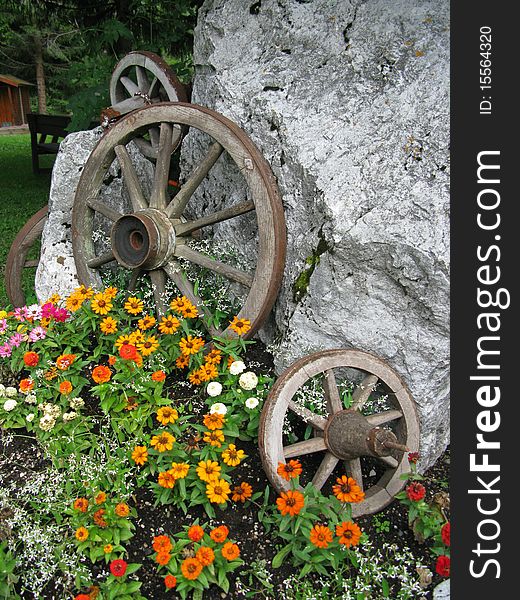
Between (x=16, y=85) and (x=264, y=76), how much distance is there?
24.8 metres

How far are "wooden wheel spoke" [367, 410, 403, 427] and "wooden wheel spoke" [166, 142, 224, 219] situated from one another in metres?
1.56

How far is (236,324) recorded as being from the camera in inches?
116

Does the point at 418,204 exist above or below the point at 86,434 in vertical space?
A: above

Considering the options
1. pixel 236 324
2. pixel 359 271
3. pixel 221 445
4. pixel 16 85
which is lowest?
pixel 221 445

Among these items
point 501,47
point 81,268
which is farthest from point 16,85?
point 501,47

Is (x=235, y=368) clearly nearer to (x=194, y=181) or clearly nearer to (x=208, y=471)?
(x=208, y=471)

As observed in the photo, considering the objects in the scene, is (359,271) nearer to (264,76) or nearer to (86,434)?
(264,76)

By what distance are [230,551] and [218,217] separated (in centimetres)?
168

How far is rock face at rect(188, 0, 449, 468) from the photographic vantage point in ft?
8.95

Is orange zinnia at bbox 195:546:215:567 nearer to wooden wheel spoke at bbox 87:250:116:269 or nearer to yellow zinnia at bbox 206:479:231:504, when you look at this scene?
yellow zinnia at bbox 206:479:231:504

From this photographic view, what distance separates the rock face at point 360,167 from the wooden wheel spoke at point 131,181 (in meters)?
0.65

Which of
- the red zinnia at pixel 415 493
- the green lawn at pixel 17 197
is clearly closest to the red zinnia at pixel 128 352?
the red zinnia at pixel 415 493

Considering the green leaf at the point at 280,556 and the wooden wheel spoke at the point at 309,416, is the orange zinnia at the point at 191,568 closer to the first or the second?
the green leaf at the point at 280,556

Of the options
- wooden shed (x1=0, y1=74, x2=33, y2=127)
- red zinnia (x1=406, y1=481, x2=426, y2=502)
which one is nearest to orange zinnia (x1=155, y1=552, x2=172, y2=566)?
red zinnia (x1=406, y1=481, x2=426, y2=502)
